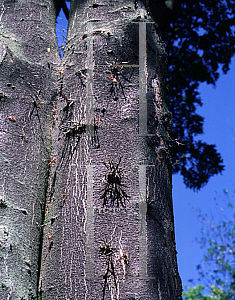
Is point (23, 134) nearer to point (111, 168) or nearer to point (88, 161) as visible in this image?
point (88, 161)

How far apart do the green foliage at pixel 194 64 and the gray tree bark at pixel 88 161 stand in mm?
2795

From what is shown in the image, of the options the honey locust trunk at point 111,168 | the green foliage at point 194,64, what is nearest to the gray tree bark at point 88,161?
the honey locust trunk at point 111,168

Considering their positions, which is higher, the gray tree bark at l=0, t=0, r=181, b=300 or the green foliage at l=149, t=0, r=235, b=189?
the green foliage at l=149, t=0, r=235, b=189

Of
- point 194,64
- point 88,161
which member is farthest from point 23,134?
point 194,64

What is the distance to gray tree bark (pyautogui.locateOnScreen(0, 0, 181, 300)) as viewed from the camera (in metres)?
1.42

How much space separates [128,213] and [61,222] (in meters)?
0.32

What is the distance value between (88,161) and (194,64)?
3583mm

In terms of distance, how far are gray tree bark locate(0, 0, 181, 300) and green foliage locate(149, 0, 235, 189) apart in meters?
2.79

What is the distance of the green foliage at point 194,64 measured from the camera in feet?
15.2

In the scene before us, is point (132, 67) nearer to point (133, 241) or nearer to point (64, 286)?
point (133, 241)

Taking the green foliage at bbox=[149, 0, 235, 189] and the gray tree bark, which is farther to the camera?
the green foliage at bbox=[149, 0, 235, 189]

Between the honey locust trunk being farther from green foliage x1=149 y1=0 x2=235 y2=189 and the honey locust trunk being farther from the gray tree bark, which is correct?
green foliage x1=149 y1=0 x2=235 y2=189

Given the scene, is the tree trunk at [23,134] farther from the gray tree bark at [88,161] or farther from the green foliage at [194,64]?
the green foliage at [194,64]

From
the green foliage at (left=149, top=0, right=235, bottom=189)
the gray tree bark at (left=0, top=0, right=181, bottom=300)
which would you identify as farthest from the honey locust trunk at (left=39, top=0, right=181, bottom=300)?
the green foliage at (left=149, top=0, right=235, bottom=189)
